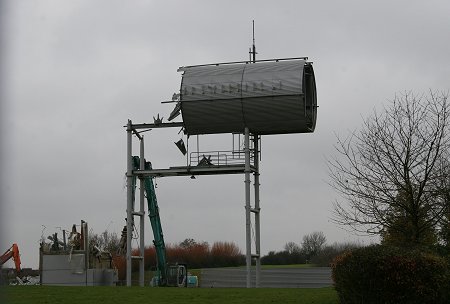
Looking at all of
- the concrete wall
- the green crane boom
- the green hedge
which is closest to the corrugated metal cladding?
the green crane boom

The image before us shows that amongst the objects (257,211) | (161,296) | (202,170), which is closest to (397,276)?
(161,296)

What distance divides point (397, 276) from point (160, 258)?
2590cm

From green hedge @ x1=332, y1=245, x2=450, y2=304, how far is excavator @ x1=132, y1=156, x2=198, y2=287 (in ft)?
75.5

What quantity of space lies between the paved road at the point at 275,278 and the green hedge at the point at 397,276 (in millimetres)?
34555

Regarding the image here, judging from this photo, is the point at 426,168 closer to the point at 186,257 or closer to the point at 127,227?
the point at 127,227

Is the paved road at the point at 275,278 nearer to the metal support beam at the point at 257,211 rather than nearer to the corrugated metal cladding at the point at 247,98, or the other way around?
the metal support beam at the point at 257,211

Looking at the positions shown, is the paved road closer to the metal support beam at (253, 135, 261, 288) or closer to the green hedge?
the metal support beam at (253, 135, 261, 288)

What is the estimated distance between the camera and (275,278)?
192ft

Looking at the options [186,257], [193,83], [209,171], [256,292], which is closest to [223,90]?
[193,83]

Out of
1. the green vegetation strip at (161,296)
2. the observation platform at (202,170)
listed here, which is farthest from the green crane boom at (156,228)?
the green vegetation strip at (161,296)

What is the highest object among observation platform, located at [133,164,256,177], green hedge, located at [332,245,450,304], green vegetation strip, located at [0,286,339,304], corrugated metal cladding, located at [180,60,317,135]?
corrugated metal cladding, located at [180,60,317,135]

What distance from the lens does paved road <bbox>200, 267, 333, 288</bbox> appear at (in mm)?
56031

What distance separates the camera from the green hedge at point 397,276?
2000 cm

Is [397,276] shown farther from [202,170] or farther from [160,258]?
[160,258]
